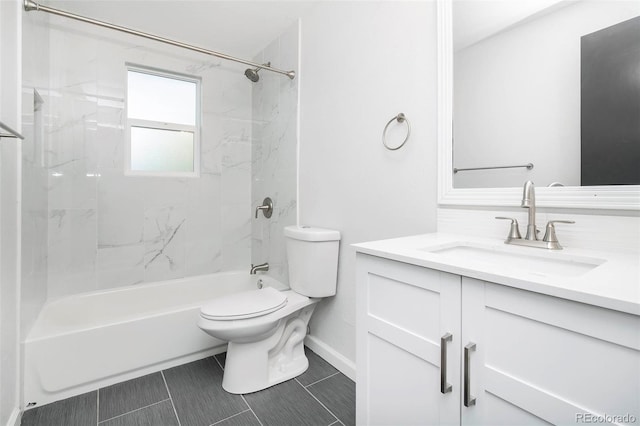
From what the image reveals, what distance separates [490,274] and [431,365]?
1.07ft

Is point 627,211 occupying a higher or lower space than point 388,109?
lower

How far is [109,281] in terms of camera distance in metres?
2.33

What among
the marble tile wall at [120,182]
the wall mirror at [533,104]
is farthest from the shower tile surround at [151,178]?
the wall mirror at [533,104]

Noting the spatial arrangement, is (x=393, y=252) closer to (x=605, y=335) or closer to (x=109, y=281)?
(x=605, y=335)

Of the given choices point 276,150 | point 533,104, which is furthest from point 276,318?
point 533,104

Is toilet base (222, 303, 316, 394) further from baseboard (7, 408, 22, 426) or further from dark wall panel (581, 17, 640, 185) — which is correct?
dark wall panel (581, 17, 640, 185)

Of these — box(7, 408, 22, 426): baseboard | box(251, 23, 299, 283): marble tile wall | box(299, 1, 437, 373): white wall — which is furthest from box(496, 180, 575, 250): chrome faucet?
box(7, 408, 22, 426): baseboard

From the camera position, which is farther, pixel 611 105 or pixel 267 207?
pixel 267 207

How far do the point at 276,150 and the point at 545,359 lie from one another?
225 cm

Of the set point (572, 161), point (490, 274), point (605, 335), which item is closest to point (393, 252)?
point (490, 274)

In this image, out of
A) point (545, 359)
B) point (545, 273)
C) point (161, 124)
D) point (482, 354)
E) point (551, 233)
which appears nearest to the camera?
point (545, 359)

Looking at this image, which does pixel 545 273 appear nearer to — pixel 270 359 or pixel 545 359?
pixel 545 359

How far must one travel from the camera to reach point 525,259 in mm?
992

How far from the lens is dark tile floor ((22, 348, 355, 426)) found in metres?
1.44
